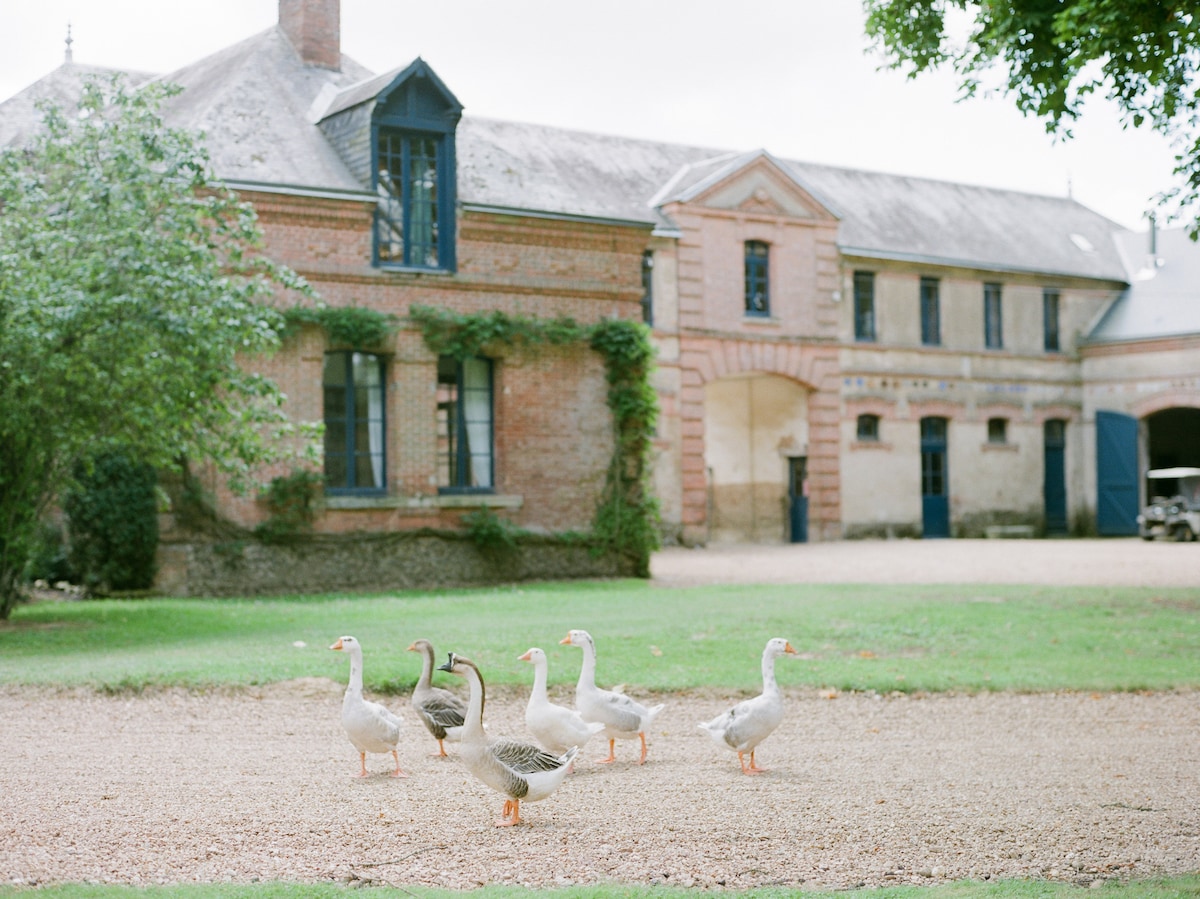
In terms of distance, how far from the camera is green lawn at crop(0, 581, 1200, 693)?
11.7 metres

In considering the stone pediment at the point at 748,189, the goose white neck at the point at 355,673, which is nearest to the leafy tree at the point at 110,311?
the goose white neck at the point at 355,673

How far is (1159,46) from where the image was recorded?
9875 mm

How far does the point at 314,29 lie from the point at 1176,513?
74.2 feet

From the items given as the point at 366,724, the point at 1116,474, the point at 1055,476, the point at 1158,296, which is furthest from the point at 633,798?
the point at 1158,296

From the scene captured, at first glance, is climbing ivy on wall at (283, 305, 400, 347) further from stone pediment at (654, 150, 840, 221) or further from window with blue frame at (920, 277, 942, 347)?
window with blue frame at (920, 277, 942, 347)

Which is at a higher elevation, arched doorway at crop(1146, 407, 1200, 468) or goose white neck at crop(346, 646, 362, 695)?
arched doorway at crop(1146, 407, 1200, 468)

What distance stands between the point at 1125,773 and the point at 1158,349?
30.6 metres

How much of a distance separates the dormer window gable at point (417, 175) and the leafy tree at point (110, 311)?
5.10 meters

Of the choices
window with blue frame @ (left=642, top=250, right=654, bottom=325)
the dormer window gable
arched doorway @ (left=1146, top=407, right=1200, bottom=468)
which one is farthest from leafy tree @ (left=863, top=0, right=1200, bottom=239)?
arched doorway @ (left=1146, top=407, right=1200, bottom=468)

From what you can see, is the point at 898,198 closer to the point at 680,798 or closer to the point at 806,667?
the point at 806,667

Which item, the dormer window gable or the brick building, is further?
the dormer window gable

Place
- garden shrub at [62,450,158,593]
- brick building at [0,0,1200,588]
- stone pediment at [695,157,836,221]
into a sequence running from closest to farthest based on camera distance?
garden shrub at [62,450,158,593], brick building at [0,0,1200,588], stone pediment at [695,157,836,221]

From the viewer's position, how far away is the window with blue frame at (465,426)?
860 inches

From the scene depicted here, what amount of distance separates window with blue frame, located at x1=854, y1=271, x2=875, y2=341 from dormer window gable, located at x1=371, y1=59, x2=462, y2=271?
1548 centimetres
